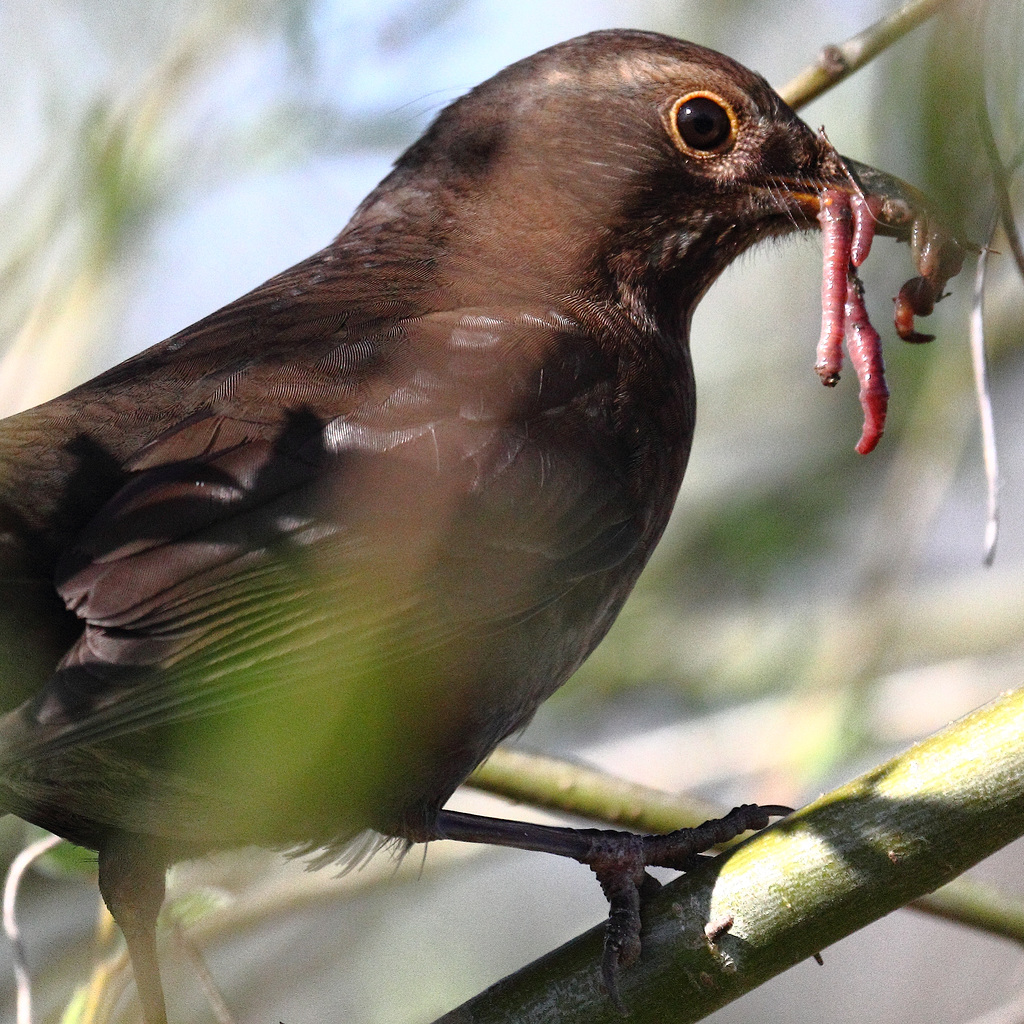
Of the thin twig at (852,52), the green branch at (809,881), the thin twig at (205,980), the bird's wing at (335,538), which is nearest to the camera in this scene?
the green branch at (809,881)

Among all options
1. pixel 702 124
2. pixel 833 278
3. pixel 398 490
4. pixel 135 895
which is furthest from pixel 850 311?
pixel 135 895

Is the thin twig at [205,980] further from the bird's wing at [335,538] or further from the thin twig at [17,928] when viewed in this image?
the bird's wing at [335,538]

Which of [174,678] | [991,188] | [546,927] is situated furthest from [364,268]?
[546,927]

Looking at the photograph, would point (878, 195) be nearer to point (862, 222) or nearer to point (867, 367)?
point (862, 222)

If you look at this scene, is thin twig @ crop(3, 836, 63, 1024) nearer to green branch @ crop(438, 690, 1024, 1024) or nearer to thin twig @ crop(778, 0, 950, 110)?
green branch @ crop(438, 690, 1024, 1024)

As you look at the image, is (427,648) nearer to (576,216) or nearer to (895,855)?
(895,855)

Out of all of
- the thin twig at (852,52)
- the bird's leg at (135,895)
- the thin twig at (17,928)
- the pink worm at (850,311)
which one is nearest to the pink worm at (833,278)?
the pink worm at (850,311)

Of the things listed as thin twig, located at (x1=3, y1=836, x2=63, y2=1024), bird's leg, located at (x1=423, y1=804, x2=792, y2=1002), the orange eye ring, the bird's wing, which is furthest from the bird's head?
thin twig, located at (x1=3, y1=836, x2=63, y2=1024)
